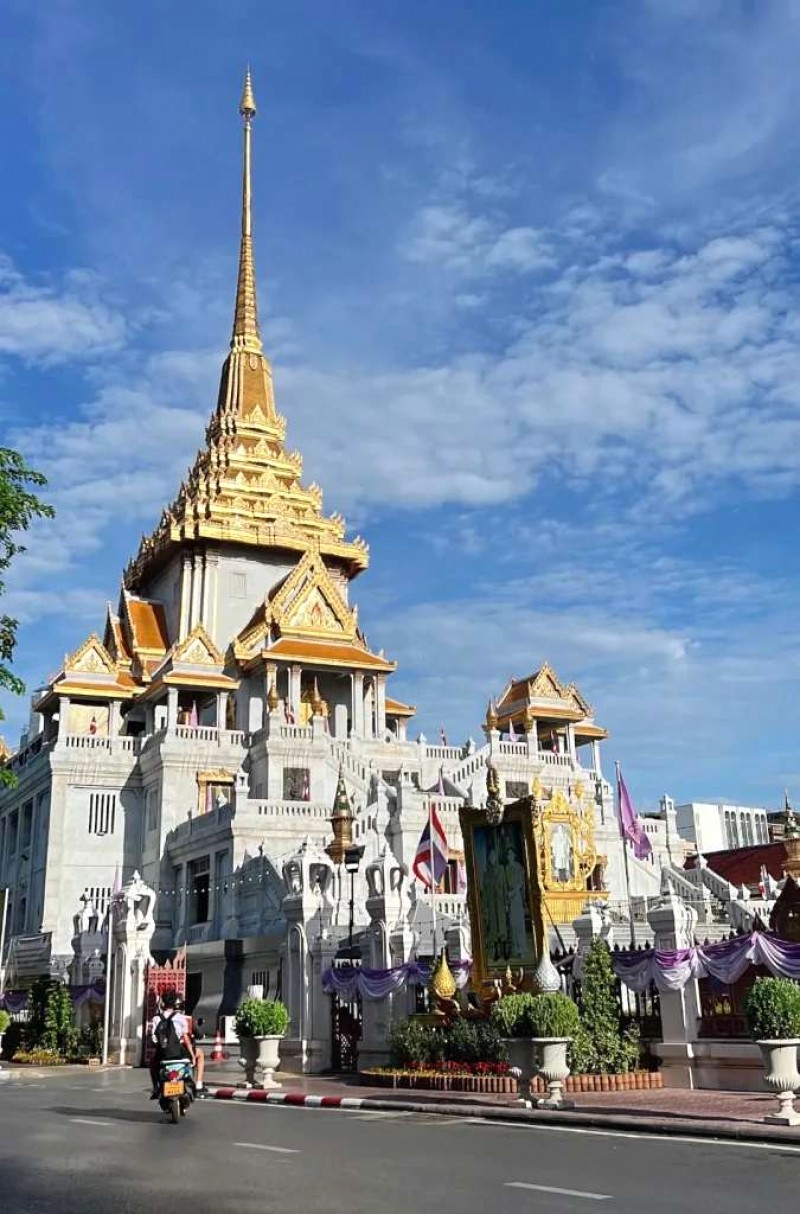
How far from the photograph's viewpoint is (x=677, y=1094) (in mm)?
17406

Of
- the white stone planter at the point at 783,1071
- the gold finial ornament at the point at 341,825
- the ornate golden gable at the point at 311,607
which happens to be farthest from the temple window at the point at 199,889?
the white stone planter at the point at 783,1071

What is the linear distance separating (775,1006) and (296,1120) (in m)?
6.17

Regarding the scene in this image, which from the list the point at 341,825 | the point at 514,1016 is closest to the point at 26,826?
the point at 341,825

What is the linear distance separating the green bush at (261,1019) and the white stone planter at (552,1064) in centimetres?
579

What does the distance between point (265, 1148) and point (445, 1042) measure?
327 inches

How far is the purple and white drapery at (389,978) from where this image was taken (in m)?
22.5

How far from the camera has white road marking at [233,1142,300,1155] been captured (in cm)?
1212

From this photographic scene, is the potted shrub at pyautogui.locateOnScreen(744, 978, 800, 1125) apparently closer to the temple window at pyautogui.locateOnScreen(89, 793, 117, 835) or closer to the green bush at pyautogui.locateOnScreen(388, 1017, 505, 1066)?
the green bush at pyautogui.locateOnScreen(388, 1017, 505, 1066)

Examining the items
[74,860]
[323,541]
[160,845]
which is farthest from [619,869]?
[323,541]

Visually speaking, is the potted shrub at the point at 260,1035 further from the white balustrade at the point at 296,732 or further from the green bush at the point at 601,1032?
the white balustrade at the point at 296,732

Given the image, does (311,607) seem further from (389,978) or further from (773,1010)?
(773,1010)

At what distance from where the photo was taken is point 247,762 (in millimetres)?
44156

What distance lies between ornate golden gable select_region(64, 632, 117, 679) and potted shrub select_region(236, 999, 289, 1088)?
29.3m

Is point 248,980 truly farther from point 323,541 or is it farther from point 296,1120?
point 323,541
